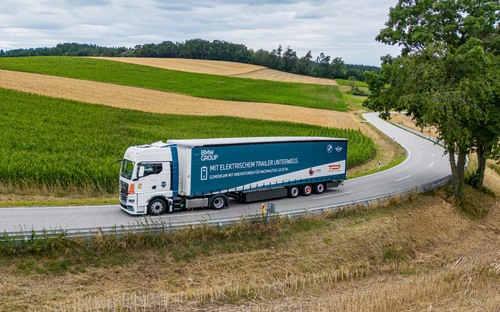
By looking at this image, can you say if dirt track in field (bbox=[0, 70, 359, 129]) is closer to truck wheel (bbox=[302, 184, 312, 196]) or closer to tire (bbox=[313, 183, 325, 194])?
tire (bbox=[313, 183, 325, 194])

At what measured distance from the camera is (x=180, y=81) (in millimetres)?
81625

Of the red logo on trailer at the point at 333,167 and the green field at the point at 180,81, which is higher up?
the green field at the point at 180,81

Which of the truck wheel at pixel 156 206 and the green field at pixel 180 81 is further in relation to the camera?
the green field at pixel 180 81

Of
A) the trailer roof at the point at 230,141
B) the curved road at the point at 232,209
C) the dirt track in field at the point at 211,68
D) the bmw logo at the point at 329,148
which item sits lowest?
the curved road at the point at 232,209

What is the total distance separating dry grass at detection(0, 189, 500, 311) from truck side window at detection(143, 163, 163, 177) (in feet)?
13.7

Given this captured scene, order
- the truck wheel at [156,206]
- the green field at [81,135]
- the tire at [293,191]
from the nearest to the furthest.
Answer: the truck wheel at [156,206]
the green field at [81,135]
the tire at [293,191]

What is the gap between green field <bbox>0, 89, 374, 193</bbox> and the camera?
75.5ft

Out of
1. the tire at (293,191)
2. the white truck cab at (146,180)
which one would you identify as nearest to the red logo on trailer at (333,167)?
the tire at (293,191)

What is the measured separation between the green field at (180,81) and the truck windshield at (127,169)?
5035cm

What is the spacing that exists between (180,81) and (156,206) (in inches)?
2508

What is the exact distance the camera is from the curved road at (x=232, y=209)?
17.9 metres

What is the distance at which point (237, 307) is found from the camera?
14.1 meters

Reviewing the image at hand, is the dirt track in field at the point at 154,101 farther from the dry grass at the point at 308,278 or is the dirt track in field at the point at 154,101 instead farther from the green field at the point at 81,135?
the dry grass at the point at 308,278

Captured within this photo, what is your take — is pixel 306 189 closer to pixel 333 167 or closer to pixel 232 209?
pixel 333 167
